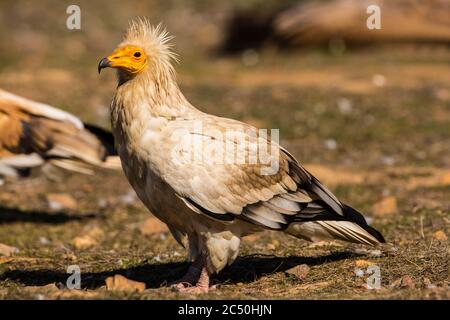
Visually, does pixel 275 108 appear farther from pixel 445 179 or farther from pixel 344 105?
pixel 445 179

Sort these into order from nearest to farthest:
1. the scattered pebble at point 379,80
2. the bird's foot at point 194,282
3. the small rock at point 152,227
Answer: the bird's foot at point 194,282 < the small rock at point 152,227 < the scattered pebble at point 379,80

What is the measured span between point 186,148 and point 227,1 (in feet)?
57.2

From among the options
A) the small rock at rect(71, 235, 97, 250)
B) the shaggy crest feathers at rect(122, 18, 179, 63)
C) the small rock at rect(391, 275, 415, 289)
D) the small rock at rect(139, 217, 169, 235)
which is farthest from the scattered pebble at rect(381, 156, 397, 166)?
the shaggy crest feathers at rect(122, 18, 179, 63)

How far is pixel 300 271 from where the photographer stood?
6801 mm

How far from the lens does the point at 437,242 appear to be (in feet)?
25.0

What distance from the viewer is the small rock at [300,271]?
266 inches

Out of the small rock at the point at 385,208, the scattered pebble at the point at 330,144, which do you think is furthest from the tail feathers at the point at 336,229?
the scattered pebble at the point at 330,144

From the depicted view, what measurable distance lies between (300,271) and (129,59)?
196 centimetres

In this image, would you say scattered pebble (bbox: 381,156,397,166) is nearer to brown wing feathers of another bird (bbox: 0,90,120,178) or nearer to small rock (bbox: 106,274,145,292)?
brown wing feathers of another bird (bbox: 0,90,120,178)

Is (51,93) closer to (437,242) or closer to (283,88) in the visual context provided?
(283,88)

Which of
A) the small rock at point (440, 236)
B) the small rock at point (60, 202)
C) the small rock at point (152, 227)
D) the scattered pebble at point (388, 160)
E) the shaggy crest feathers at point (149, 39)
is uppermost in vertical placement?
the shaggy crest feathers at point (149, 39)

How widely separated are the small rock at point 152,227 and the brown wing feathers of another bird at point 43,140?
875 millimetres

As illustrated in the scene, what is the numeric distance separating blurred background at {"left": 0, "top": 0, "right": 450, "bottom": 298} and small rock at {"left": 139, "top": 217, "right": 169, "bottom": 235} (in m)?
0.02

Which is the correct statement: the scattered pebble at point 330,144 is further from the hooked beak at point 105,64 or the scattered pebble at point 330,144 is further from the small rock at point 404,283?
the hooked beak at point 105,64
